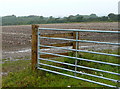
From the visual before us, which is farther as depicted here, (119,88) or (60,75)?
(60,75)

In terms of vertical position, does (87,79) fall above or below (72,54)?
below

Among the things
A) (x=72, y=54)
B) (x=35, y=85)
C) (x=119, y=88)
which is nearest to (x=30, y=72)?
(x=35, y=85)

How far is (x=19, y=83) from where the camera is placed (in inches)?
227

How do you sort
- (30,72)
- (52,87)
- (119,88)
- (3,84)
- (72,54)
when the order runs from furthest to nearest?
(72,54) < (30,72) < (3,84) < (52,87) < (119,88)

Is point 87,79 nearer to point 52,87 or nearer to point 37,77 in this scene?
point 52,87

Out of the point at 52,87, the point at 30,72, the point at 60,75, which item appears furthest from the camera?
the point at 30,72

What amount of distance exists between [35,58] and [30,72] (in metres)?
0.49

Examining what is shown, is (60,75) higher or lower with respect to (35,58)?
lower

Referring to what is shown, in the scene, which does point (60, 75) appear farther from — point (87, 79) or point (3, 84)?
point (3, 84)

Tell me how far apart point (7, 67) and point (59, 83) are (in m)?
3.12

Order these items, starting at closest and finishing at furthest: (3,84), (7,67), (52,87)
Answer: (52,87)
(3,84)
(7,67)

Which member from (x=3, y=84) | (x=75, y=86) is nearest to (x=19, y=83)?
(x=3, y=84)

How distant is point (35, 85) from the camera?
5.63 metres

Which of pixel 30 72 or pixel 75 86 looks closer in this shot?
pixel 75 86
